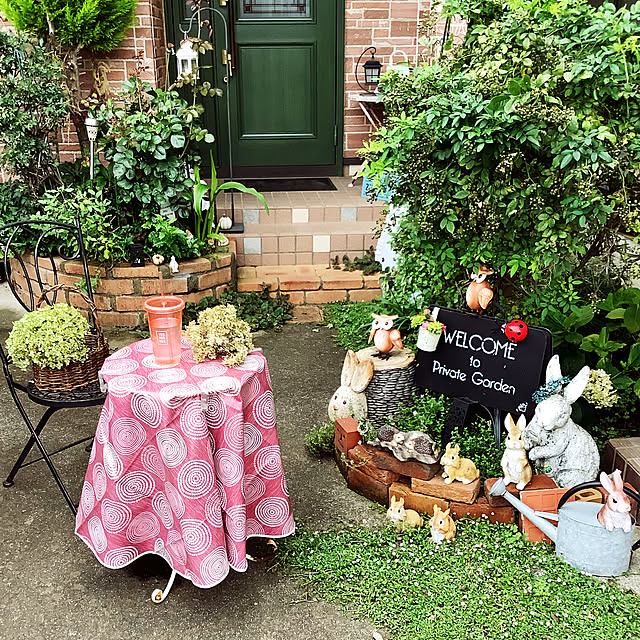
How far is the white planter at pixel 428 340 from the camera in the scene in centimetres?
332

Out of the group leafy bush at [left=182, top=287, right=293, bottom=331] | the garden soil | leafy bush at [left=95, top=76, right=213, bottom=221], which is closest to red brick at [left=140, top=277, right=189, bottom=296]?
leafy bush at [left=182, top=287, right=293, bottom=331]

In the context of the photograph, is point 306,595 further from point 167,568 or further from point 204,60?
point 204,60

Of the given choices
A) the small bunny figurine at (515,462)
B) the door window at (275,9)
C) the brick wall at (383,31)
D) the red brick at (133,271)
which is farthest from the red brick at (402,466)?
the door window at (275,9)

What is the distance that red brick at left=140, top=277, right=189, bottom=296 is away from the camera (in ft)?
16.5

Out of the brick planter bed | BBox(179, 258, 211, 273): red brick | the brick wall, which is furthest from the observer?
the brick wall

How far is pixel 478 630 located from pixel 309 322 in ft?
9.99

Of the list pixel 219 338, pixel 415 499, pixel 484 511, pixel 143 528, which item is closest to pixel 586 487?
pixel 484 511

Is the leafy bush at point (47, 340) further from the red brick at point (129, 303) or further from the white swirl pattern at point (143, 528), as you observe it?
the red brick at point (129, 303)

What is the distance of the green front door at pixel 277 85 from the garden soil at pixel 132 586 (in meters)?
3.87

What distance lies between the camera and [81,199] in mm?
5051

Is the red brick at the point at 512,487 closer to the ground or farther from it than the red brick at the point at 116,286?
closer to the ground

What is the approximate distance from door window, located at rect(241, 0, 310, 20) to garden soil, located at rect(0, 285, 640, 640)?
4.31 metres

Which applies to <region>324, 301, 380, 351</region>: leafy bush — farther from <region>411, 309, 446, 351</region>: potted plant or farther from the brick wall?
the brick wall

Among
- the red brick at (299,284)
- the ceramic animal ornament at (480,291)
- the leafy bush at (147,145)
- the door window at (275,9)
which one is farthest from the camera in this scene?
the door window at (275,9)
